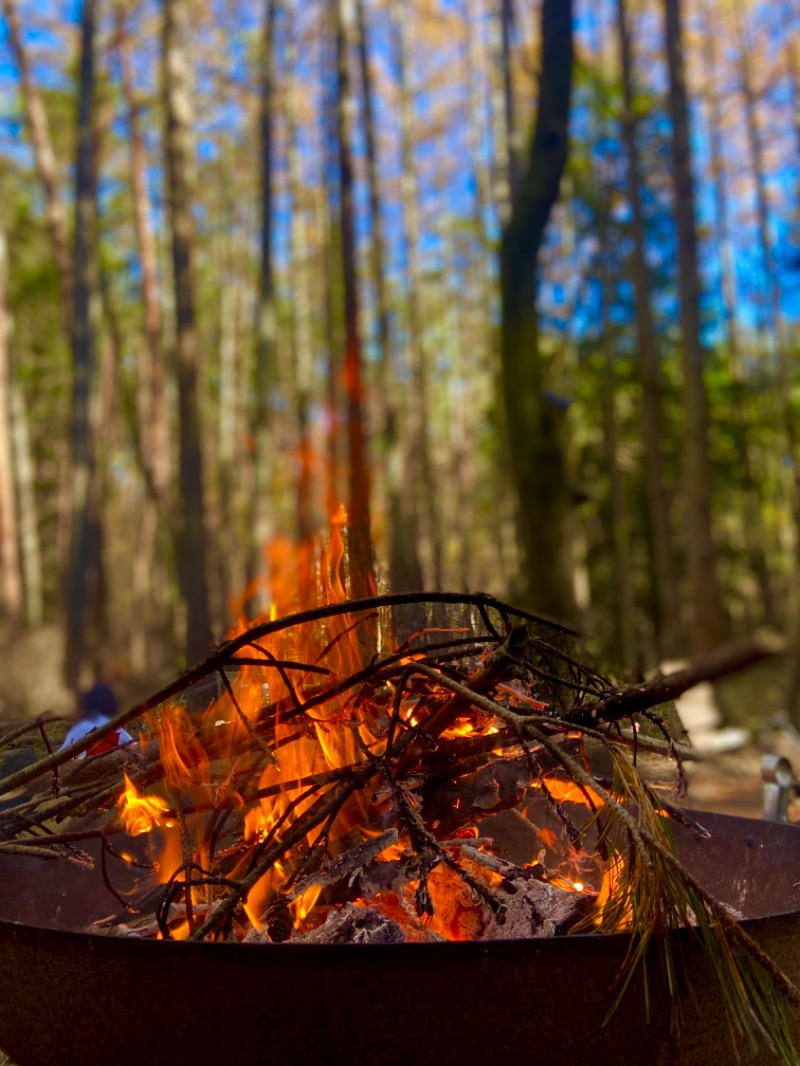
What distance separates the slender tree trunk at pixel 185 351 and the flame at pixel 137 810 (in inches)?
325

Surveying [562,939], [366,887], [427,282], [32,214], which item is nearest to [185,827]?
[366,887]

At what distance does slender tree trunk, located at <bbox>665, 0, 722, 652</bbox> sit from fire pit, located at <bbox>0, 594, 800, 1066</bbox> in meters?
9.91

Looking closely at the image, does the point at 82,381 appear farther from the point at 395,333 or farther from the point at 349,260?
the point at 395,333

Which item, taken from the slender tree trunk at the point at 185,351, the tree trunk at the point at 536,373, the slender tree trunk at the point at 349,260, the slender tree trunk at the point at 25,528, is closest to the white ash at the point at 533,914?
the tree trunk at the point at 536,373

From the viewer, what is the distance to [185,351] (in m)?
12.9

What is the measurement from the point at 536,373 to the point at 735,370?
18.0m

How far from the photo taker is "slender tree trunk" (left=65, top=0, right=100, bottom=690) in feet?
43.4

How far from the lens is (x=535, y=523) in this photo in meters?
8.48

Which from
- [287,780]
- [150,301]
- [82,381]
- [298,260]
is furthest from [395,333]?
[287,780]

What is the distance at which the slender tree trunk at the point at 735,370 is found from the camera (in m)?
23.1

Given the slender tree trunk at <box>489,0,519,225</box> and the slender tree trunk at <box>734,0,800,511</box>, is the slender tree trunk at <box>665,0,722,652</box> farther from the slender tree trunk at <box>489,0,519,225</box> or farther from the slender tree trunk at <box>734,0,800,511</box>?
the slender tree trunk at <box>734,0,800,511</box>

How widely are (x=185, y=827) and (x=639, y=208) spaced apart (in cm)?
Result: 1577

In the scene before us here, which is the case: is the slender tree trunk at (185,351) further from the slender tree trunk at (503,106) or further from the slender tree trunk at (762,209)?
the slender tree trunk at (762,209)

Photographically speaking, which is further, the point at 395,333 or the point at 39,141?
the point at 395,333
